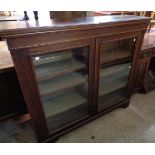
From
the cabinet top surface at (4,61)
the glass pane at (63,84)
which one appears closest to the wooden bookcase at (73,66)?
the glass pane at (63,84)

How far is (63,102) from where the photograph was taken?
1.56m

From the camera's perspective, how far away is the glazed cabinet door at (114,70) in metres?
1.46

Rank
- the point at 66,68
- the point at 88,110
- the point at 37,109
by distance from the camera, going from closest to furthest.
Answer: the point at 37,109 → the point at 66,68 → the point at 88,110

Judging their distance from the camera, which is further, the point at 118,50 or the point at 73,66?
the point at 118,50

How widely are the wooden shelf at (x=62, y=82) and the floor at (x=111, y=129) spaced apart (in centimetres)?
62

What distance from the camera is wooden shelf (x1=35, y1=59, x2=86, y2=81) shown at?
46.2 inches

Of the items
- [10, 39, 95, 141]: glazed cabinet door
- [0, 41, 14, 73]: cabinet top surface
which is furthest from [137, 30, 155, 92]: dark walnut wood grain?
[0, 41, 14, 73]: cabinet top surface

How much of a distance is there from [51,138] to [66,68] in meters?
0.75

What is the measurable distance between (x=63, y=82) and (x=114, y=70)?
0.64 meters

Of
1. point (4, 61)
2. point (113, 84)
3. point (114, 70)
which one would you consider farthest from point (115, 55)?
point (4, 61)

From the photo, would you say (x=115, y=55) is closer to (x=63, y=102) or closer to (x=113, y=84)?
(x=113, y=84)
